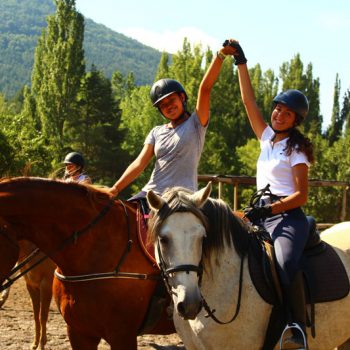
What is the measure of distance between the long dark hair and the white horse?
0.68 metres

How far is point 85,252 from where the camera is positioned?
13.7ft

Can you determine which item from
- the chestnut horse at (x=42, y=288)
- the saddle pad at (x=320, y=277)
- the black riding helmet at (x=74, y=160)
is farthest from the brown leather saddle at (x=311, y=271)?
the black riding helmet at (x=74, y=160)

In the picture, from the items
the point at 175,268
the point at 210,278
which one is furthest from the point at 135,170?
the point at 175,268

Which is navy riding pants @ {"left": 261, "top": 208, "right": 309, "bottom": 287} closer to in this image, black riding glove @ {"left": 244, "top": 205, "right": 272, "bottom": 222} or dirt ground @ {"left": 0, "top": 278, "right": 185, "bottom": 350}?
black riding glove @ {"left": 244, "top": 205, "right": 272, "bottom": 222}

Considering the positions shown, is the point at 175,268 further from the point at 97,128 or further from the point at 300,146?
the point at 97,128

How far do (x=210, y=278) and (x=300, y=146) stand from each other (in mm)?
1172

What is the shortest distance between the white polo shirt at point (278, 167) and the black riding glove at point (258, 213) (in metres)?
0.22

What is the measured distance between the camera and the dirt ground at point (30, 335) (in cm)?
732

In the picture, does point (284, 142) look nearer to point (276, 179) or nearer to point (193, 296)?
point (276, 179)

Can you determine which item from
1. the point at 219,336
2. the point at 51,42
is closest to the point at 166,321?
the point at 219,336

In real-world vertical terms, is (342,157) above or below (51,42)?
below

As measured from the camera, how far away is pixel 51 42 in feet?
141

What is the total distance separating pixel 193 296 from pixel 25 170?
1.94m

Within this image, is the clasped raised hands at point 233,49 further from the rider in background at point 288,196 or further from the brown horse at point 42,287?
the brown horse at point 42,287
